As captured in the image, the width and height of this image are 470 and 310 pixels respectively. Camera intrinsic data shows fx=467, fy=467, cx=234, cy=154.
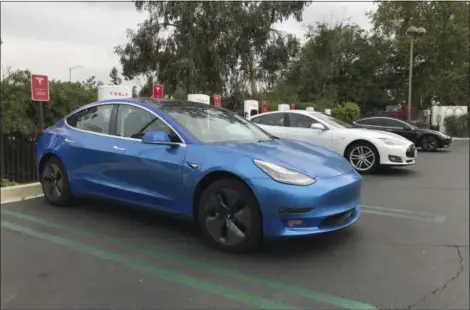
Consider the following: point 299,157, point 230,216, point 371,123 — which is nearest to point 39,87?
point 230,216

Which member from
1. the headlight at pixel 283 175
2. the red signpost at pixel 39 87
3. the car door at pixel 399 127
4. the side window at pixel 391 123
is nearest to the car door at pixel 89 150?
the red signpost at pixel 39 87

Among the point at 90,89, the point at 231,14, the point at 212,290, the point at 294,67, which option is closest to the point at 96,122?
the point at 212,290

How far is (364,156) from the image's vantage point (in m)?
8.83

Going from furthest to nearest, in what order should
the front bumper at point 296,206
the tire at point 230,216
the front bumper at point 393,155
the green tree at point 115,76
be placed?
1. the green tree at point 115,76
2. the front bumper at point 393,155
3. the tire at point 230,216
4. the front bumper at point 296,206

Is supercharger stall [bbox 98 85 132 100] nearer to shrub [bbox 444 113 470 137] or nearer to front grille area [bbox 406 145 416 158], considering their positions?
front grille area [bbox 406 145 416 158]

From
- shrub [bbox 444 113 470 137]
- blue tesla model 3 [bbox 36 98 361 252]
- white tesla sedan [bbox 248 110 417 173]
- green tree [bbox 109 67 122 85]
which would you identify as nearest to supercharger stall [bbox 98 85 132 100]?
blue tesla model 3 [bbox 36 98 361 252]

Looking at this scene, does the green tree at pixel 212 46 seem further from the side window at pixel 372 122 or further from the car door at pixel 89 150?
the car door at pixel 89 150

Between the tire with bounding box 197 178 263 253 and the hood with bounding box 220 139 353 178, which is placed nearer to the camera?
the tire with bounding box 197 178 263 253

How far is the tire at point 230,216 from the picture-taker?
12.7 feet

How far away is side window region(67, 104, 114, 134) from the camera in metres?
5.11

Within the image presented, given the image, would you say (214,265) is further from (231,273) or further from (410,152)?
(410,152)

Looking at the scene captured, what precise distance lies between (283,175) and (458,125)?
71.6ft

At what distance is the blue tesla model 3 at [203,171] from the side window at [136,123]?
0.04 feet

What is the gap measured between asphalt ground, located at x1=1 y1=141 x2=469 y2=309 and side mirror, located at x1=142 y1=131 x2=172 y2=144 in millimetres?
916
